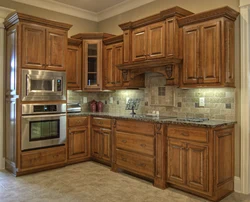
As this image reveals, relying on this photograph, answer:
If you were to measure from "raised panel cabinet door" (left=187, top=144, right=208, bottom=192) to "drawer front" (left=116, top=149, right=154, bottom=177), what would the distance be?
0.61 m

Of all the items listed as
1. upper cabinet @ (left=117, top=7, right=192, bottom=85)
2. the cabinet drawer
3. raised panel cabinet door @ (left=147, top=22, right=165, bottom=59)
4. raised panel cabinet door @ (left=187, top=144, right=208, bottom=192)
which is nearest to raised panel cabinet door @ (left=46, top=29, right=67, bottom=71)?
upper cabinet @ (left=117, top=7, right=192, bottom=85)

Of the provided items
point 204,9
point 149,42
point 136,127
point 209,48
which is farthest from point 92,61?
point 209,48

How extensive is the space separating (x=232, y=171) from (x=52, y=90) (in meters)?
3.11

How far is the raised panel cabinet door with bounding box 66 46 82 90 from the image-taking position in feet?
16.1

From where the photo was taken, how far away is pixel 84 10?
17.7 ft

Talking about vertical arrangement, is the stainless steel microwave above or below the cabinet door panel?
below

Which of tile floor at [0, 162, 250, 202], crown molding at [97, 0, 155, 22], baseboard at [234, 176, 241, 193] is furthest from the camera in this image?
crown molding at [97, 0, 155, 22]

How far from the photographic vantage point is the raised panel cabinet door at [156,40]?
146 inches

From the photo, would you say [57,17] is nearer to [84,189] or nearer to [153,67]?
[153,67]

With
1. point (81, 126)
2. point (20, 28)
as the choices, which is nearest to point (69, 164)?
point (81, 126)

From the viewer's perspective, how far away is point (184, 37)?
11.6ft

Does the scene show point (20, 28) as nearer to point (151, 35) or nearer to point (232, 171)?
point (151, 35)

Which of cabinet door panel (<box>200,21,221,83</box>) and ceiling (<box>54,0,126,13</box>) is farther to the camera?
ceiling (<box>54,0,126,13</box>)

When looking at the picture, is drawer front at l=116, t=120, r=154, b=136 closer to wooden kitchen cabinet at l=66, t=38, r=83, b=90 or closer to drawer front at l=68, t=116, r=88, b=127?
drawer front at l=68, t=116, r=88, b=127
